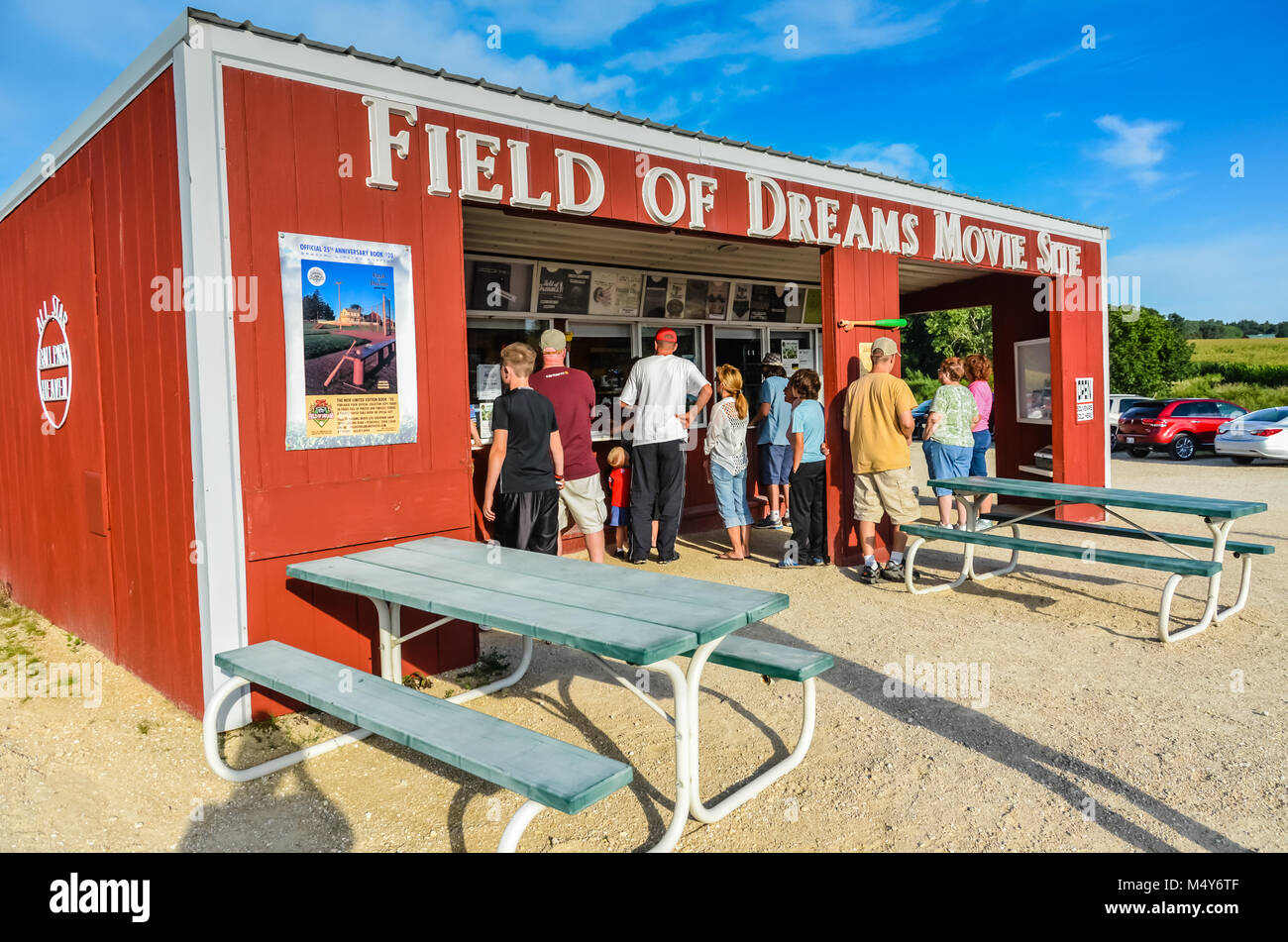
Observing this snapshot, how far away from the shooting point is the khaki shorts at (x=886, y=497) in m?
6.52

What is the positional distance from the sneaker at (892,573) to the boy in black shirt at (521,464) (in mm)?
2968

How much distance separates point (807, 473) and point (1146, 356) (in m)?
32.5

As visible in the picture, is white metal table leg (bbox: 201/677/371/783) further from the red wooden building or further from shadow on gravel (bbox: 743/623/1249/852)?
→ shadow on gravel (bbox: 743/623/1249/852)

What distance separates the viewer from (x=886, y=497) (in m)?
6.57

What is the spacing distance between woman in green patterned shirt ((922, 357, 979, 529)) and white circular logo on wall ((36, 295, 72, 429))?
6.77m

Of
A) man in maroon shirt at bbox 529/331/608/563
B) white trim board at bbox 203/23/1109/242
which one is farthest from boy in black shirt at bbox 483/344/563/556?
white trim board at bbox 203/23/1109/242

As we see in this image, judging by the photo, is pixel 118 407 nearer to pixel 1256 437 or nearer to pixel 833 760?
pixel 833 760

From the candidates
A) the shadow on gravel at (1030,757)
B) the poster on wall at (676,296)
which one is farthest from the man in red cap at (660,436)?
the shadow on gravel at (1030,757)

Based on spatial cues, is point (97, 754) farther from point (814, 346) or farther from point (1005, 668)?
point (814, 346)

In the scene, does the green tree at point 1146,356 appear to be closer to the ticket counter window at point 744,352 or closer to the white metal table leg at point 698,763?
the ticket counter window at point 744,352

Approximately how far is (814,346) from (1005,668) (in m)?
6.46

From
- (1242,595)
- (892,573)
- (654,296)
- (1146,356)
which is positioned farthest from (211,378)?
(1146,356)

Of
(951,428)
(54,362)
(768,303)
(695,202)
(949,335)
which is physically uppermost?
(949,335)
